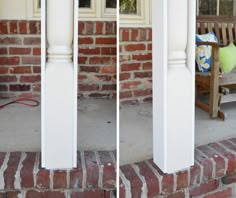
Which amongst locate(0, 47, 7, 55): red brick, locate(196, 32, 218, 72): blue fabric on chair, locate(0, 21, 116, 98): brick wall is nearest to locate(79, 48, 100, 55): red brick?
locate(0, 21, 116, 98): brick wall

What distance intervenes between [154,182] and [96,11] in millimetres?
2101

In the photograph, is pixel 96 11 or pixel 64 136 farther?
pixel 96 11

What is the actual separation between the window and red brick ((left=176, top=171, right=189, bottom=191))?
2280mm

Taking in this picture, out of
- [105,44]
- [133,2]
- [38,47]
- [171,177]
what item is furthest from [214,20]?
[171,177]

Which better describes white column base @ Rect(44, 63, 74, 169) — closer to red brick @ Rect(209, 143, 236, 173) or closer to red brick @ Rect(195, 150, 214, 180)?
red brick @ Rect(195, 150, 214, 180)

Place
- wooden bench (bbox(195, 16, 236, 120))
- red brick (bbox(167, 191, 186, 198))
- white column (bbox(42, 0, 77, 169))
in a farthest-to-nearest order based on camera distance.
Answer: wooden bench (bbox(195, 16, 236, 120)) < red brick (bbox(167, 191, 186, 198)) < white column (bbox(42, 0, 77, 169))

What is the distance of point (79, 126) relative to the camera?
2777mm

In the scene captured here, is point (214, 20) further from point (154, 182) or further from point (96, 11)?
point (154, 182)

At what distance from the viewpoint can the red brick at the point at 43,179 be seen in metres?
1.90

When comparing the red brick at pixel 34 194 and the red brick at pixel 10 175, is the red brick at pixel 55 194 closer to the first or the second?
the red brick at pixel 34 194

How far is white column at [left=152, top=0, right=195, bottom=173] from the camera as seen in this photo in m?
1.83

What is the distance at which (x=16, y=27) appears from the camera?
11.2ft

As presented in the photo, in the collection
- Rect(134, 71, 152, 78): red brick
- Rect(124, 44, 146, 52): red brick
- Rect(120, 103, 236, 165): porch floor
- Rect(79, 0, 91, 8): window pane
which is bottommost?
Rect(120, 103, 236, 165): porch floor

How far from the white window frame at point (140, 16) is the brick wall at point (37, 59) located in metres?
0.16
